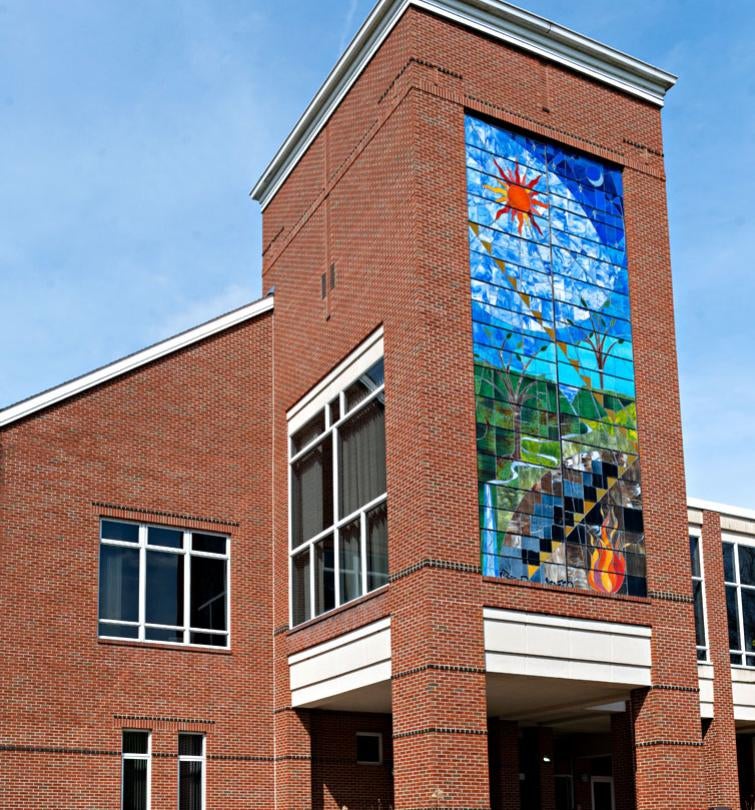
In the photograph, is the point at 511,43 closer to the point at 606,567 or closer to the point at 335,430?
the point at 335,430

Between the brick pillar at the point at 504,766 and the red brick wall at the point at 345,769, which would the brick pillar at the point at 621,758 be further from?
the red brick wall at the point at 345,769

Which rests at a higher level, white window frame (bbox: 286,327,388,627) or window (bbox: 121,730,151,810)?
white window frame (bbox: 286,327,388,627)

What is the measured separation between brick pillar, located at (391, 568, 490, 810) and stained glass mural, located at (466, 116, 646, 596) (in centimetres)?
114

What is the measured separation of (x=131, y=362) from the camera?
83.4 feet

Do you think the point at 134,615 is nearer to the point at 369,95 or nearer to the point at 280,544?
the point at 280,544

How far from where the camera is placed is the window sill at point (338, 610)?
21.2 meters

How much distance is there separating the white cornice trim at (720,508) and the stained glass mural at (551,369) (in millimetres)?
8539

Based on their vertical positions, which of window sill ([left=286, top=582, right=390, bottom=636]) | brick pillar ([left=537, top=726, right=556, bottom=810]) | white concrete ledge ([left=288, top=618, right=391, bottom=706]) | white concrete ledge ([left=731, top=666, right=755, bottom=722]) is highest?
window sill ([left=286, top=582, right=390, bottom=636])

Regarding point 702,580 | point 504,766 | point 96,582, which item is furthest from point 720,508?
point 96,582

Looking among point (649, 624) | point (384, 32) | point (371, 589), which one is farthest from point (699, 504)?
point (384, 32)

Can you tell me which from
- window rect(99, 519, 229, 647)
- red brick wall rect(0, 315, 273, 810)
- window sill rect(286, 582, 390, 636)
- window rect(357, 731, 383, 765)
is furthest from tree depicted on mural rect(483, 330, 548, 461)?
window rect(357, 731, 383, 765)

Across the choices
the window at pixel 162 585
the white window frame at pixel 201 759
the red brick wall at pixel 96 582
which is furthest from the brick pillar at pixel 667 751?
the window at pixel 162 585

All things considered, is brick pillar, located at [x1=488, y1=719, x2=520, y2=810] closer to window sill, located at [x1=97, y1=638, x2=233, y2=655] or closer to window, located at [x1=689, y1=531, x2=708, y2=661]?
window, located at [x1=689, y1=531, x2=708, y2=661]

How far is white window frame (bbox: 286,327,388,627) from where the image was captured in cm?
2245
